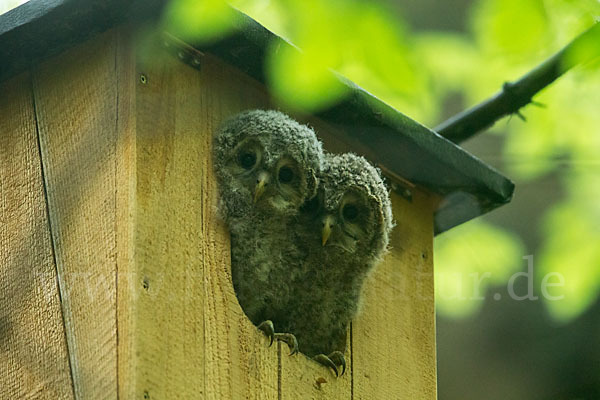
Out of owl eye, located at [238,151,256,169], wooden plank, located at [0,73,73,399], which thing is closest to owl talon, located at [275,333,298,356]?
owl eye, located at [238,151,256,169]

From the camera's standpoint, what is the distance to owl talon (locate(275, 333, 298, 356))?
2875 mm

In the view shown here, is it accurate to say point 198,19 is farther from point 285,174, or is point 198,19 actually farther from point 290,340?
point 290,340

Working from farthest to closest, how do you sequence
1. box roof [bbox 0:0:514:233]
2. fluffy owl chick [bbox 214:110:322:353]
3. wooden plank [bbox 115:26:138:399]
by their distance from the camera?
fluffy owl chick [bbox 214:110:322:353]
box roof [bbox 0:0:514:233]
wooden plank [bbox 115:26:138:399]

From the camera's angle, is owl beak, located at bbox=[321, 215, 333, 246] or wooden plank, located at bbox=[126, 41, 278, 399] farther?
owl beak, located at bbox=[321, 215, 333, 246]

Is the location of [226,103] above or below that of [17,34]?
below

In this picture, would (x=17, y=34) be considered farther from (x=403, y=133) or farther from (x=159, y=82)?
(x=403, y=133)

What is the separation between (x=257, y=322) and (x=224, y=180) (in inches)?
16.9

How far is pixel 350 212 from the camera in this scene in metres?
3.36

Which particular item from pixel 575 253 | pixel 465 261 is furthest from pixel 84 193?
pixel 465 261

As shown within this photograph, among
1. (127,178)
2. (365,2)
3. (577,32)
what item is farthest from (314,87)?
(577,32)

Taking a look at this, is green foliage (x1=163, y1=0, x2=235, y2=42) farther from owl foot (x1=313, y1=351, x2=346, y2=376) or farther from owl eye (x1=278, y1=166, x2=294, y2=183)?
owl foot (x1=313, y1=351, x2=346, y2=376)

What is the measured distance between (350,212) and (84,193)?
96 cm

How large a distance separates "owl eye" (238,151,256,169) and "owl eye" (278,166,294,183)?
91 mm

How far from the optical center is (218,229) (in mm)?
2848
